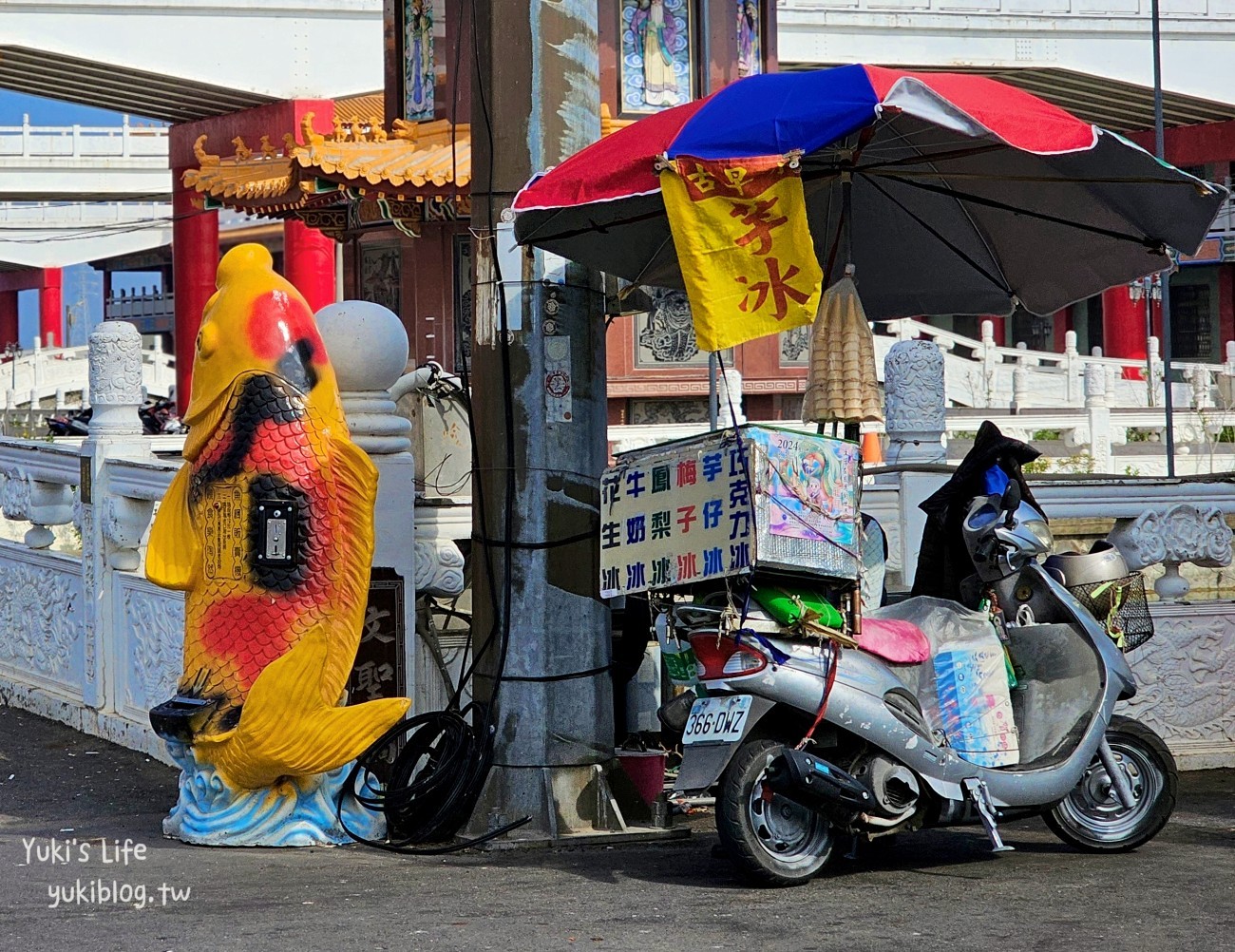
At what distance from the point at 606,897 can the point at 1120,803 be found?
74.5 inches

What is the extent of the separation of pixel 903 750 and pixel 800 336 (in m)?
12.4

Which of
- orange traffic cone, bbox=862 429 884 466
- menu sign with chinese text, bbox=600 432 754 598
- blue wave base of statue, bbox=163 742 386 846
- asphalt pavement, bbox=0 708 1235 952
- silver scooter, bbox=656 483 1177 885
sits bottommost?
asphalt pavement, bbox=0 708 1235 952

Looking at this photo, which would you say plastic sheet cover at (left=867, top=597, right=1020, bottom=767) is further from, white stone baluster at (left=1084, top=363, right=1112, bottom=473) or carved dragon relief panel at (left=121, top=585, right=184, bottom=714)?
white stone baluster at (left=1084, top=363, right=1112, bottom=473)

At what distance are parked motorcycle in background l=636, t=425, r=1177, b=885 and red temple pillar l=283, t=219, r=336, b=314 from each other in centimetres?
1809

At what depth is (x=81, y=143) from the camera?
3209cm

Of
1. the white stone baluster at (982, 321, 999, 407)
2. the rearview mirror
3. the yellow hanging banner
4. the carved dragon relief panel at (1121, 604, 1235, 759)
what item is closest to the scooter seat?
the rearview mirror

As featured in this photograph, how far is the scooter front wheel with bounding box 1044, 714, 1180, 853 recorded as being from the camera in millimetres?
5969

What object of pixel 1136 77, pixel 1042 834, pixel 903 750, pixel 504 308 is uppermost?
pixel 1136 77

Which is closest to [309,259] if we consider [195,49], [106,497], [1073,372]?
[195,49]

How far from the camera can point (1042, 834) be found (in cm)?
641

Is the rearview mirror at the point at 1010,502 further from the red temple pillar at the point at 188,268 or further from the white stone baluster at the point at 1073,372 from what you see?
the red temple pillar at the point at 188,268

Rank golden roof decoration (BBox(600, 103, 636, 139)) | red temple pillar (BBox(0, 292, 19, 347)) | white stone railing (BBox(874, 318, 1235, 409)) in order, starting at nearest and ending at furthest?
golden roof decoration (BBox(600, 103, 636, 139)) < white stone railing (BBox(874, 318, 1235, 409)) < red temple pillar (BBox(0, 292, 19, 347))

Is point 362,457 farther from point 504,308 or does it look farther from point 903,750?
point 903,750

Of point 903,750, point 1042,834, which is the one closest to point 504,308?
point 903,750
